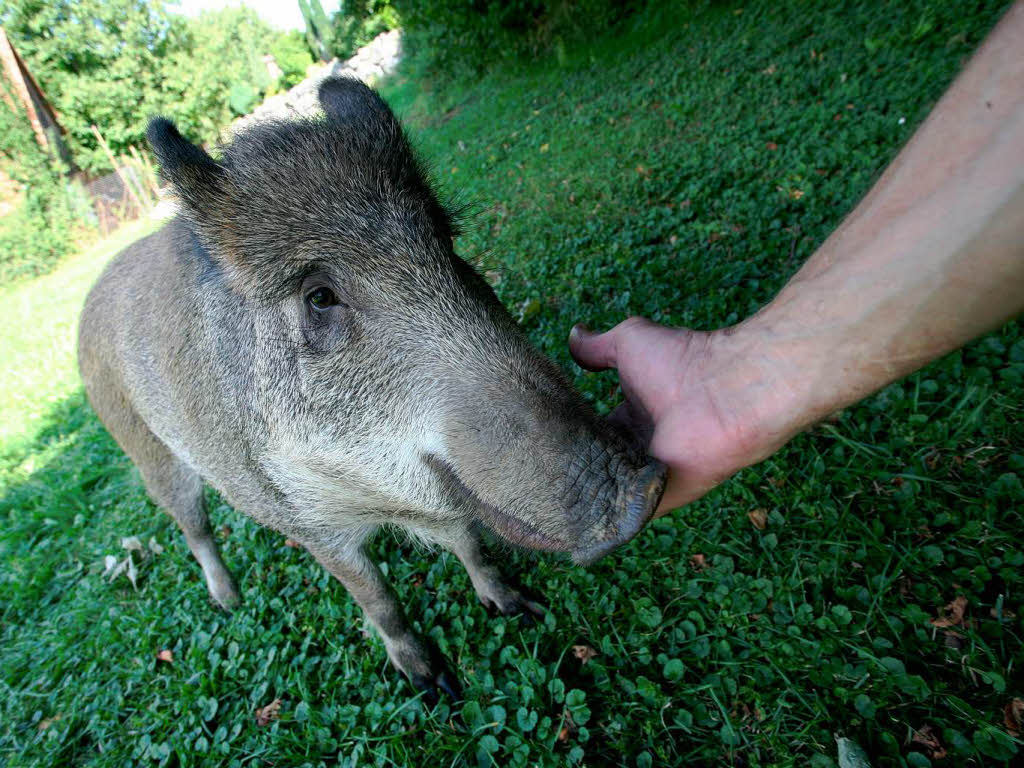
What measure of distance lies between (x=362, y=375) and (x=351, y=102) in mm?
1214

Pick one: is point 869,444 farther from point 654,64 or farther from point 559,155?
point 654,64

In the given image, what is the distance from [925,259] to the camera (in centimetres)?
109

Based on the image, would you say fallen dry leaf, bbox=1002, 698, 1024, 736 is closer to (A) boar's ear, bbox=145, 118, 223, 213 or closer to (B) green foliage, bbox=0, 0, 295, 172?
(A) boar's ear, bbox=145, 118, 223, 213

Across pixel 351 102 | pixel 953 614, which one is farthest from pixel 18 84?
pixel 953 614

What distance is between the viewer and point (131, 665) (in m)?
3.23

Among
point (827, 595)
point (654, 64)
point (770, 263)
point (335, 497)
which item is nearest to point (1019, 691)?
point (827, 595)

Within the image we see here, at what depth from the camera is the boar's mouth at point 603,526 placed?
1.30 m

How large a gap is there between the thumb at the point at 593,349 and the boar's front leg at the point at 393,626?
4.11 feet

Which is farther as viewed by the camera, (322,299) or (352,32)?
(352,32)

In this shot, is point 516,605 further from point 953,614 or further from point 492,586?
point 953,614

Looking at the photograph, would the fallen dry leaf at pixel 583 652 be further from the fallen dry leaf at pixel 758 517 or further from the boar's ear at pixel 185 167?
the boar's ear at pixel 185 167

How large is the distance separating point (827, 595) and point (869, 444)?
2.52ft

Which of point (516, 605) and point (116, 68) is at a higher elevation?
point (116, 68)

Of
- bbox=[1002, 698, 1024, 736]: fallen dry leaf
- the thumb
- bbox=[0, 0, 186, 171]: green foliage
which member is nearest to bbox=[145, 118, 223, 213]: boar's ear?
the thumb
